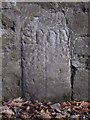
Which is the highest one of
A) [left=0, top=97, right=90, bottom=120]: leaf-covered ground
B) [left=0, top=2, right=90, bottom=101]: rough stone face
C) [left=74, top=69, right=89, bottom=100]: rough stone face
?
[left=0, top=2, right=90, bottom=101]: rough stone face

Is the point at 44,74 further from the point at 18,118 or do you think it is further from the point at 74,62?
the point at 18,118

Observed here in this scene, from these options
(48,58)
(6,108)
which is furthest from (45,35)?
(6,108)

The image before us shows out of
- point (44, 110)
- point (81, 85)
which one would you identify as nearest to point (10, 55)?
point (44, 110)

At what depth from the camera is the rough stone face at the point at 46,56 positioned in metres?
4.06

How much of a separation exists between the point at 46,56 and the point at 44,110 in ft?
1.80

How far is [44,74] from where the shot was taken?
13.6 ft

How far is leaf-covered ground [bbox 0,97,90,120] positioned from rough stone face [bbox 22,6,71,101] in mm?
154

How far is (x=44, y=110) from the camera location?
3.91 m

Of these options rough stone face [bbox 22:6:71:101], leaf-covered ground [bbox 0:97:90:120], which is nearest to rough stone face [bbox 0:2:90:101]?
rough stone face [bbox 22:6:71:101]

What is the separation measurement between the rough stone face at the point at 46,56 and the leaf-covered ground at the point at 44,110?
0.50ft

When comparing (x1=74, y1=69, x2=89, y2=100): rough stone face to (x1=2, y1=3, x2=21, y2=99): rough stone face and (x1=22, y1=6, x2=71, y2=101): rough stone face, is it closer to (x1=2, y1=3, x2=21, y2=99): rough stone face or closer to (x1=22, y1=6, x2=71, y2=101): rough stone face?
(x1=22, y1=6, x2=71, y2=101): rough stone face

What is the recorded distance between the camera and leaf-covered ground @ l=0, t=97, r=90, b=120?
373 centimetres

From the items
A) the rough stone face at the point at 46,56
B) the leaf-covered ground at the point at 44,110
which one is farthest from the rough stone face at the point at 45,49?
the leaf-covered ground at the point at 44,110

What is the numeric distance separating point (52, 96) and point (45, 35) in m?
0.63
